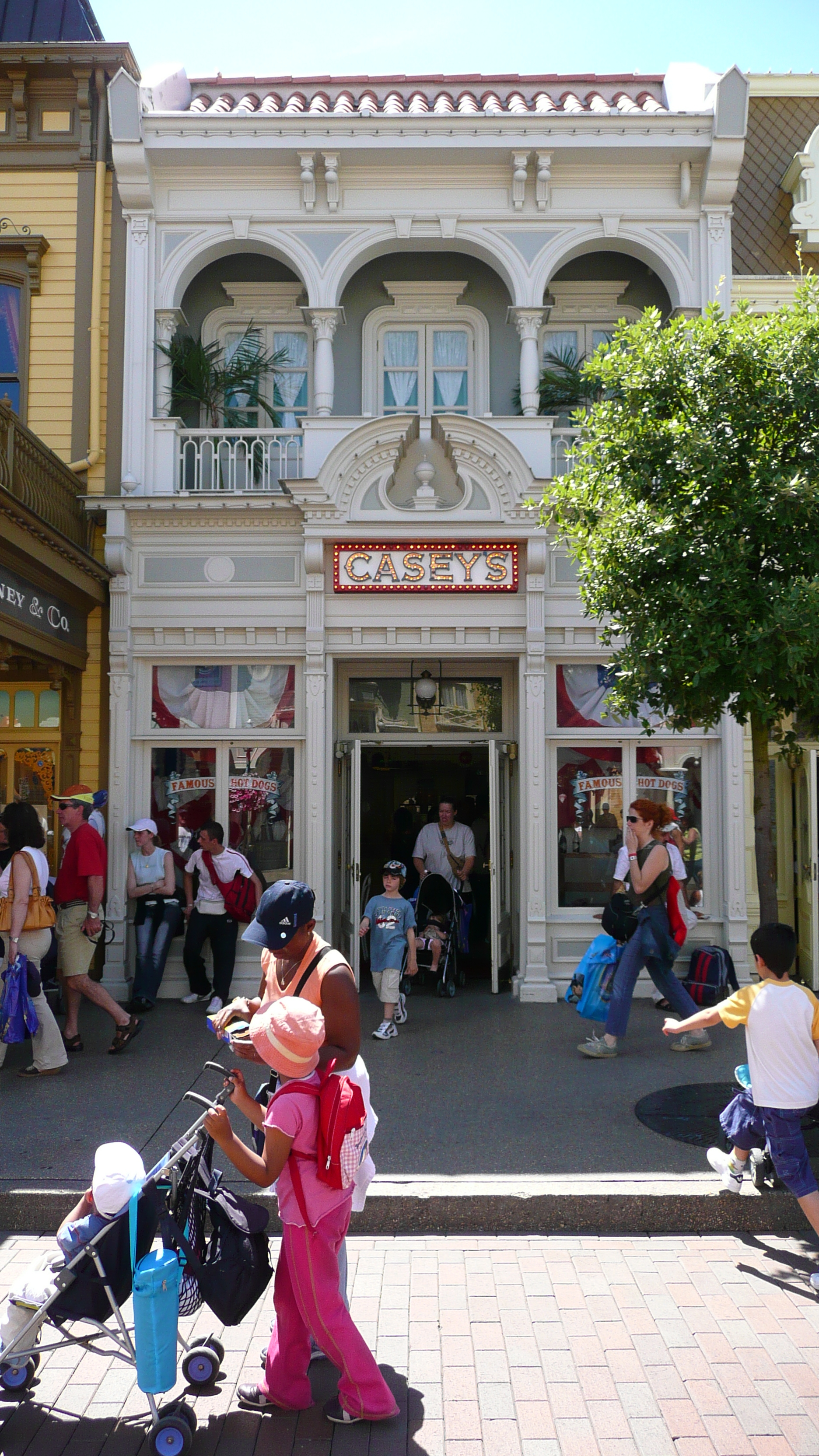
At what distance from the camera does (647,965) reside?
750cm

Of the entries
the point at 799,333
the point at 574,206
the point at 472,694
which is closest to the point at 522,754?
the point at 472,694

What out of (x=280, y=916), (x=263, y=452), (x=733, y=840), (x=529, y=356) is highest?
(x=529, y=356)

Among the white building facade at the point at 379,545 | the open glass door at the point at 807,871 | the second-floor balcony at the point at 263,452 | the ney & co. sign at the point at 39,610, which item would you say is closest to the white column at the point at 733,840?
the white building facade at the point at 379,545

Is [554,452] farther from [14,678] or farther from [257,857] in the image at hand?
[14,678]

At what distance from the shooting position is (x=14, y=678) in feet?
33.4

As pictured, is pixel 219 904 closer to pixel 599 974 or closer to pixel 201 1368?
pixel 599 974

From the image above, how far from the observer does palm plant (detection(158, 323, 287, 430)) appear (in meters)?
10.4

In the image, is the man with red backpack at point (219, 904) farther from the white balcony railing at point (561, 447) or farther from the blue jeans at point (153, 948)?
the white balcony railing at point (561, 447)

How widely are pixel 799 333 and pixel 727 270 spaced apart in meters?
5.26

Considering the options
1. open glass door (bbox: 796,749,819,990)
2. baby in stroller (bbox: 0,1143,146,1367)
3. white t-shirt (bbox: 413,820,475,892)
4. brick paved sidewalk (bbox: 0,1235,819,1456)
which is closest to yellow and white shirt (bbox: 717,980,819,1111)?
brick paved sidewalk (bbox: 0,1235,819,1456)

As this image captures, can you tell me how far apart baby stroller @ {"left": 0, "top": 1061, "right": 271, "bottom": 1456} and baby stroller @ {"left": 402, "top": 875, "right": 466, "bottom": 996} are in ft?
20.3

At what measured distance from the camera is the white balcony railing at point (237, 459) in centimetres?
1014

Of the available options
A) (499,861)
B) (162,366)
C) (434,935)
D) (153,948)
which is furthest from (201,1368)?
(162,366)

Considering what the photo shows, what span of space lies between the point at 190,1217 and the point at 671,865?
16.5 feet
